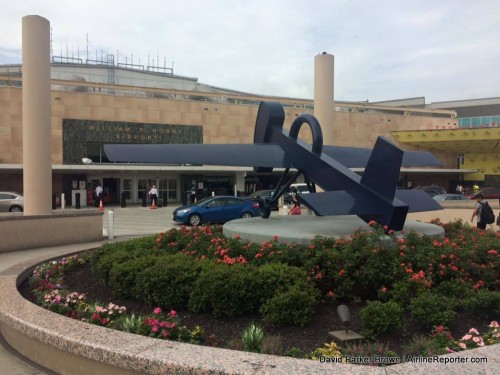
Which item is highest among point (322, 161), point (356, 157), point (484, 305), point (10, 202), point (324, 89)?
point (324, 89)

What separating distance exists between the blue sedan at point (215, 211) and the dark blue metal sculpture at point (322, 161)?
1072 cm

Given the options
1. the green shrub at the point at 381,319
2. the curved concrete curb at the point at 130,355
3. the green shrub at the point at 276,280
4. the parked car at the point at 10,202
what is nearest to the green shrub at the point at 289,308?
the green shrub at the point at 276,280

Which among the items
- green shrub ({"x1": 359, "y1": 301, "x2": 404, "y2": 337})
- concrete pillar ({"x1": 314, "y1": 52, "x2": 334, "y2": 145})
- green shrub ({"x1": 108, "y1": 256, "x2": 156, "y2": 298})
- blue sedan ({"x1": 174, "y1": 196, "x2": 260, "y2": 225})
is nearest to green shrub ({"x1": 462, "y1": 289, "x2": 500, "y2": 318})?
green shrub ({"x1": 359, "y1": 301, "x2": 404, "y2": 337})

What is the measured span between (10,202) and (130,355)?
2556 cm

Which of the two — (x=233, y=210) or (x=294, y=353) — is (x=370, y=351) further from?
(x=233, y=210)

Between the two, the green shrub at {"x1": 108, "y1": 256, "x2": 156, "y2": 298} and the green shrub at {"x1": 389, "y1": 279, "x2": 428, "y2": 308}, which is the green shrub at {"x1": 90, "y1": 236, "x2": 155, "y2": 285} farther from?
the green shrub at {"x1": 389, "y1": 279, "x2": 428, "y2": 308}

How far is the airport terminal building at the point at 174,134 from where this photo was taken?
32.2 metres

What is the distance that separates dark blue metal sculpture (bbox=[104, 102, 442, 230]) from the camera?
713 cm

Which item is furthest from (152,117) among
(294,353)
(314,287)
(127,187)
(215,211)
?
(294,353)

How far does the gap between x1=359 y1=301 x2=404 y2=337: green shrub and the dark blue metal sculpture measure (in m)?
2.48

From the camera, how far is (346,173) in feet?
26.3

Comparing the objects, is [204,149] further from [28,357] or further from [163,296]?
[28,357]

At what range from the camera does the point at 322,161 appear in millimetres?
8469

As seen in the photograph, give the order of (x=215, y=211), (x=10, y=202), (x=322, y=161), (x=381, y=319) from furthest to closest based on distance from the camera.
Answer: (x=10, y=202), (x=215, y=211), (x=322, y=161), (x=381, y=319)
